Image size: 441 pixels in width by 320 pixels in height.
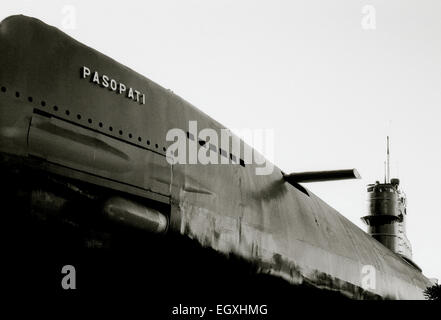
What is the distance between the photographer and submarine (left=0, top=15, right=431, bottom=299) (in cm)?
444

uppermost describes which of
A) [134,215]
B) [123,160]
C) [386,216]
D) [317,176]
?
[386,216]

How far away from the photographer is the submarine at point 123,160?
444 cm

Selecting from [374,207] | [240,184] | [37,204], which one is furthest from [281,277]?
[374,207]

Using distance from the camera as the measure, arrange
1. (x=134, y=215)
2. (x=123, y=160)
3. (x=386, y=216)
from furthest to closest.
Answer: (x=386, y=216) < (x=123, y=160) < (x=134, y=215)

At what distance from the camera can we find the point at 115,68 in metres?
5.46

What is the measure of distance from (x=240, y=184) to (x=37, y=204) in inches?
129

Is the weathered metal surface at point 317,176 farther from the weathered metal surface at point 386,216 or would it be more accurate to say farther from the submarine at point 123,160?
the weathered metal surface at point 386,216

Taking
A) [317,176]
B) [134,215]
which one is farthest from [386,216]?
[134,215]

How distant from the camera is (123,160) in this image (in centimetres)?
523

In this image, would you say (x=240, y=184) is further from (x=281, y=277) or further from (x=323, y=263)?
(x=323, y=263)

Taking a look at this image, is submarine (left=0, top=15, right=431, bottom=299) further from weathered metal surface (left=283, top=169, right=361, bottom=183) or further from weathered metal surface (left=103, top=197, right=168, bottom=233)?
weathered metal surface (left=283, top=169, right=361, bottom=183)

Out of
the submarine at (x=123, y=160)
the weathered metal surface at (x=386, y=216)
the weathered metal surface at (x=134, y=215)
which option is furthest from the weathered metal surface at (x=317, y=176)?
the weathered metal surface at (x=386, y=216)

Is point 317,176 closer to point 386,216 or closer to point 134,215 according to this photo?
point 134,215

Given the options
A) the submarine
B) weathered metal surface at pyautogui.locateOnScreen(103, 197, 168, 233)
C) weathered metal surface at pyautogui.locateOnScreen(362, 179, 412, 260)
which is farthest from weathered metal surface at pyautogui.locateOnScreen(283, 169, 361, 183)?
weathered metal surface at pyautogui.locateOnScreen(362, 179, 412, 260)
